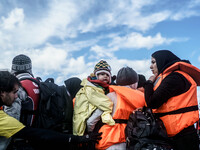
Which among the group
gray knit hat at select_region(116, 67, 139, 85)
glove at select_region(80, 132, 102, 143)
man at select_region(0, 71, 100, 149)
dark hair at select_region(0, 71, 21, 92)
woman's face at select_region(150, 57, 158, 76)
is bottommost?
glove at select_region(80, 132, 102, 143)

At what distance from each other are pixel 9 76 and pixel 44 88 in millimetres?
761

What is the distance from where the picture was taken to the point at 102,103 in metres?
3.29

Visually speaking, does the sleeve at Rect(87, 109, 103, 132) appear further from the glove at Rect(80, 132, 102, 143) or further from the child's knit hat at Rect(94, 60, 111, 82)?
the child's knit hat at Rect(94, 60, 111, 82)

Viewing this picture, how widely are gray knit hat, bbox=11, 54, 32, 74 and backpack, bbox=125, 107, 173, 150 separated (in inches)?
84.4

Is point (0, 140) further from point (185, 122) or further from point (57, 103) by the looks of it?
point (185, 122)

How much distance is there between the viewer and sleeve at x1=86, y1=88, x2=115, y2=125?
10.4 ft

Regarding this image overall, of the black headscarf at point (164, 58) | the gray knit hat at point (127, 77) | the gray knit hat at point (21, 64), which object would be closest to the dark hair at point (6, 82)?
the gray knit hat at point (21, 64)

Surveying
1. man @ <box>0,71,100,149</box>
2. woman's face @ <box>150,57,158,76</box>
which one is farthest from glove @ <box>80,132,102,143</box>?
woman's face @ <box>150,57,158,76</box>

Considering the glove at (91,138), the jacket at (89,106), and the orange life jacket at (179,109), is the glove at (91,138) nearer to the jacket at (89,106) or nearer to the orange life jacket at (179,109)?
the jacket at (89,106)

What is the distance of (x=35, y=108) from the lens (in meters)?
3.27

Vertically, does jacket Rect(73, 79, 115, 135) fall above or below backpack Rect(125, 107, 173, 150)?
above

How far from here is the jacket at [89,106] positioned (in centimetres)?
327

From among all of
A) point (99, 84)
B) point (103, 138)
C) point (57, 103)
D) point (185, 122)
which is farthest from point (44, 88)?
point (185, 122)

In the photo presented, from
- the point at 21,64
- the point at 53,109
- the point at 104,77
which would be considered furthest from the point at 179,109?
the point at 21,64
